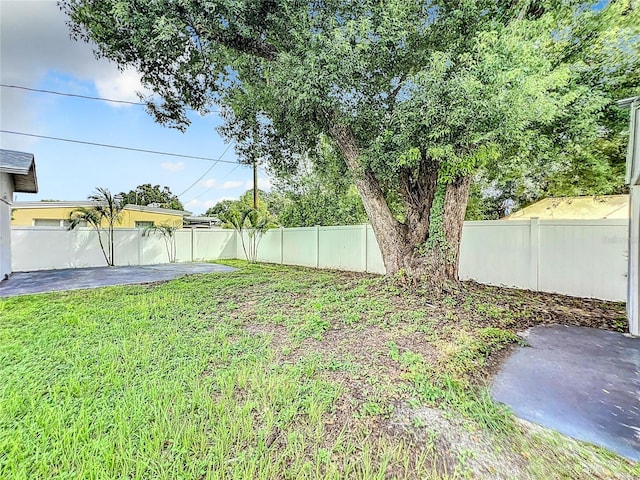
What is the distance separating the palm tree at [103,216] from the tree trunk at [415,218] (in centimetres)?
1008

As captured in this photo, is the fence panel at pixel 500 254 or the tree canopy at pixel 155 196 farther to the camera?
the tree canopy at pixel 155 196

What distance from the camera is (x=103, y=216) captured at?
1236cm

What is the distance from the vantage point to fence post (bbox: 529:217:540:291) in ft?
20.4

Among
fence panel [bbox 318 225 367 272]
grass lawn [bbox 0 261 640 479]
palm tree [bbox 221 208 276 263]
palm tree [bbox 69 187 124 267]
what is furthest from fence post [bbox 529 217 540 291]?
palm tree [bbox 69 187 124 267]

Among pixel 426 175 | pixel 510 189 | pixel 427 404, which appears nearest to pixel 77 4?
pixel 426 175

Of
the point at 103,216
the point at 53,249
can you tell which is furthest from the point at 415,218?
the point at 53,249

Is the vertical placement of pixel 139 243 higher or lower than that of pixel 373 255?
higher

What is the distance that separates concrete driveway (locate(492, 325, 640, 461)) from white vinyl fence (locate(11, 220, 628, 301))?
213 cm

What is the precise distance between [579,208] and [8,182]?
16793mm

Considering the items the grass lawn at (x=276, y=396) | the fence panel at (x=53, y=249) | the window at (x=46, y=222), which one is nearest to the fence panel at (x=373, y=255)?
the grass lawn at (x=276, y=396)

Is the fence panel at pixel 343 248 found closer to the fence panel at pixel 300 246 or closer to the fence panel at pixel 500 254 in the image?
the fence panel at pixel 300 246

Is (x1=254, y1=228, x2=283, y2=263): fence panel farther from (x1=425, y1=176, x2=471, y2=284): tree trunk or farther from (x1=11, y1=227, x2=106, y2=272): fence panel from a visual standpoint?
(x1=425, y1=176, x2=471, y2=284): tree trunk

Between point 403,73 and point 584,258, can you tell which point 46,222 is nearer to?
point 403,73

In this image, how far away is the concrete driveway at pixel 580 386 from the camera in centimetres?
214
